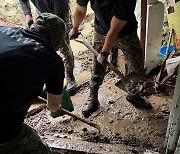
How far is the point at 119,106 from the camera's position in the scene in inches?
160

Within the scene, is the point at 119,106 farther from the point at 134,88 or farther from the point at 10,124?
the point at 10,124

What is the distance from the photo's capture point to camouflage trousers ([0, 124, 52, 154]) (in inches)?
91.6

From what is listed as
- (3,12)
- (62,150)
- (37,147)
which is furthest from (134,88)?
(3,12)

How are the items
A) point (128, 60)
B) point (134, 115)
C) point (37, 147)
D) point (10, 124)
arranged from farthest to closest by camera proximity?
1. point (134, 115)
2. point (128, 60)
3. point (37, 147)
4. point (10, 124)

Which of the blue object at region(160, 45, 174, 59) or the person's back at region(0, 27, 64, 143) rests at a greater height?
the person's back at region(0, 27, 64, 143)

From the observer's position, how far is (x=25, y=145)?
7.84 feet

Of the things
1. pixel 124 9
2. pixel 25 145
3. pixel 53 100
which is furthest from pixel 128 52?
pixel 25 145

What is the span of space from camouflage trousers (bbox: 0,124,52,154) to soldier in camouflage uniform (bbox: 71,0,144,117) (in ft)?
3.98

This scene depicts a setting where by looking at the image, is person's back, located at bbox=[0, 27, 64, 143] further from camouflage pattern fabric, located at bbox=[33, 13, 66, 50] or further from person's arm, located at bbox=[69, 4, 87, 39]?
person's arm, located at bbox=[69, 4, 87, 39]

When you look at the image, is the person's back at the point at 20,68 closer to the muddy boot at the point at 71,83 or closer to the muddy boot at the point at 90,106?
the muddy boot at the point at 90,106

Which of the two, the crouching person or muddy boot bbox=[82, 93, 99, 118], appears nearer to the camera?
the crouching person

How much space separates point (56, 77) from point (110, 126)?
5.47 feet

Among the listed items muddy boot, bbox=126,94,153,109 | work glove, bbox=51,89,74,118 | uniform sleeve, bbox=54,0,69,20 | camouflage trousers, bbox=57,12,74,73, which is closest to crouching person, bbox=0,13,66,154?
work glove, bbox=51,89,74,118

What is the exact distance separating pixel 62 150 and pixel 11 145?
3.30ft
